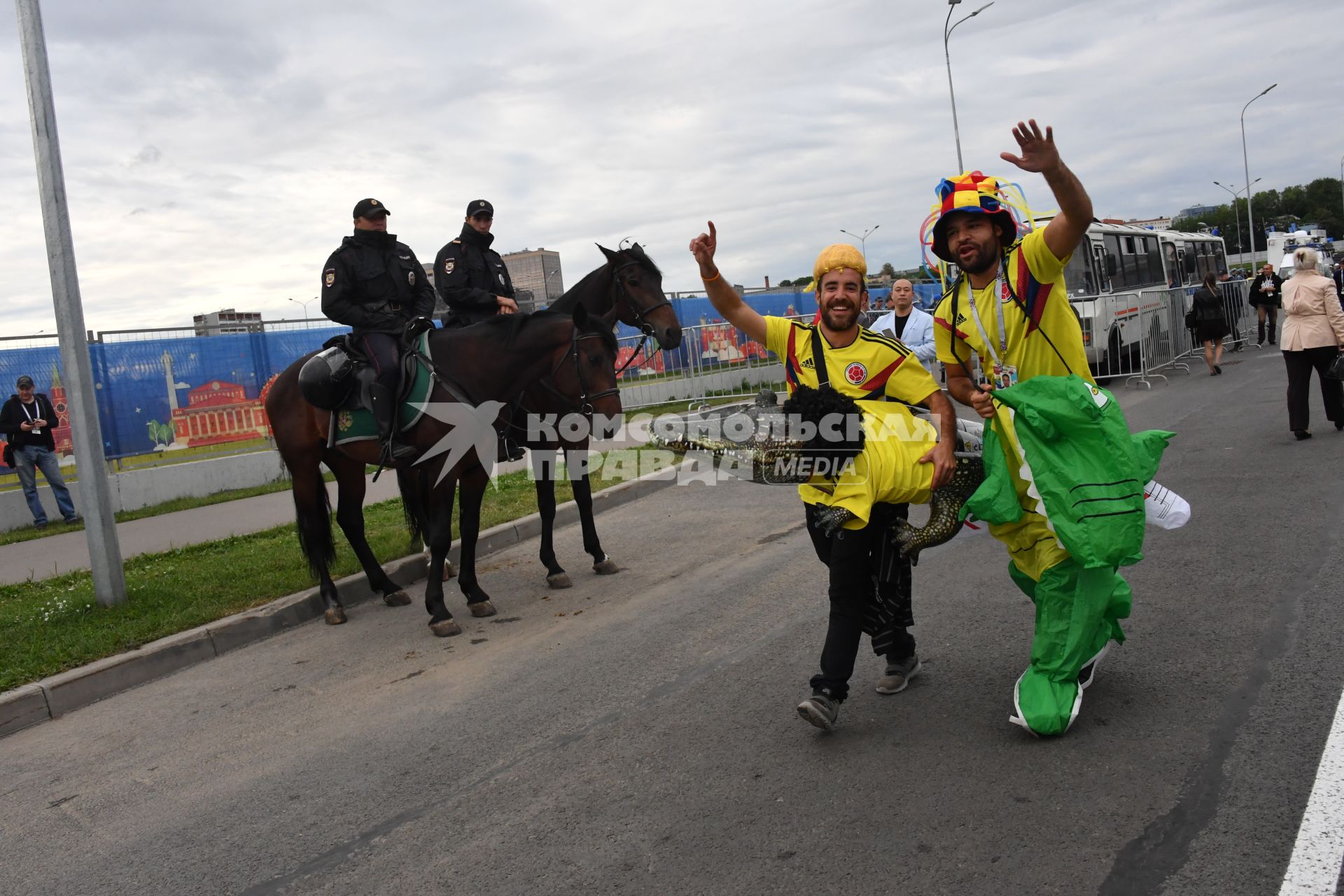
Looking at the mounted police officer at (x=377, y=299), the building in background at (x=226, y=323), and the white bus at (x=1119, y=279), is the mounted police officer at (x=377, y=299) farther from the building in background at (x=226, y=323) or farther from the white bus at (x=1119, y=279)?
the white bus at (x=1119, y=279)

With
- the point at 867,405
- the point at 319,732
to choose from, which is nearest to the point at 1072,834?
the point at 867,405

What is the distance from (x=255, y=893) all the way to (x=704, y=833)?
154 centimetres

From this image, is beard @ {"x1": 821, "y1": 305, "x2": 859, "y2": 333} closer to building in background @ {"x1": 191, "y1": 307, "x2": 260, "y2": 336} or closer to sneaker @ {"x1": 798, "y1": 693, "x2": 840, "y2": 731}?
sneaker @ {"x1": 798, "y1": 693, "x2": 840, "y2": 731}

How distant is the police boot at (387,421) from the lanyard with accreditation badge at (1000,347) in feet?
13.9

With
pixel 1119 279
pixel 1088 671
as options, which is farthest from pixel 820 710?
pixel 1119 279

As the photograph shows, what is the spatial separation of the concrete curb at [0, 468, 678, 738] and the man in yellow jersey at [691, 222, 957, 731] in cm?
454

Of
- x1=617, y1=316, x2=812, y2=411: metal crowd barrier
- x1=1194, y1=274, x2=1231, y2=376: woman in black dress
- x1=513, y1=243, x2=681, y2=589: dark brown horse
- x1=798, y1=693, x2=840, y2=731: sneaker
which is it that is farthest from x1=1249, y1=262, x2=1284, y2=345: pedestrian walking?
x1=798, y1=693, x2=840, y2=731: sneaker

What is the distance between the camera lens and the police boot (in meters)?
6.96

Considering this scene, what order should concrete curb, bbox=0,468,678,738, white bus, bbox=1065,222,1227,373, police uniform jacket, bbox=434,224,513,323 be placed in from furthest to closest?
white bus, bbox=1065,222,1227,373
police uniform jacket, bbox=434,224,513,323
concrete curb, bbox=0,468,678,738

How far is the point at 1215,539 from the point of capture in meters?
6.71

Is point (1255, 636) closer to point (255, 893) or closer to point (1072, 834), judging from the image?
point (1072, 834)

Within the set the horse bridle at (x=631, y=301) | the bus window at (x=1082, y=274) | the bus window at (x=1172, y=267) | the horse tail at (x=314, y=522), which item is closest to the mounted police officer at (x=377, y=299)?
the horse tail at (x=314, y=522)

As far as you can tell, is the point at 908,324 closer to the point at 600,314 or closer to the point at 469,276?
the point at 600,314

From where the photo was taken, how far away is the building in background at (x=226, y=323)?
47.0ft
